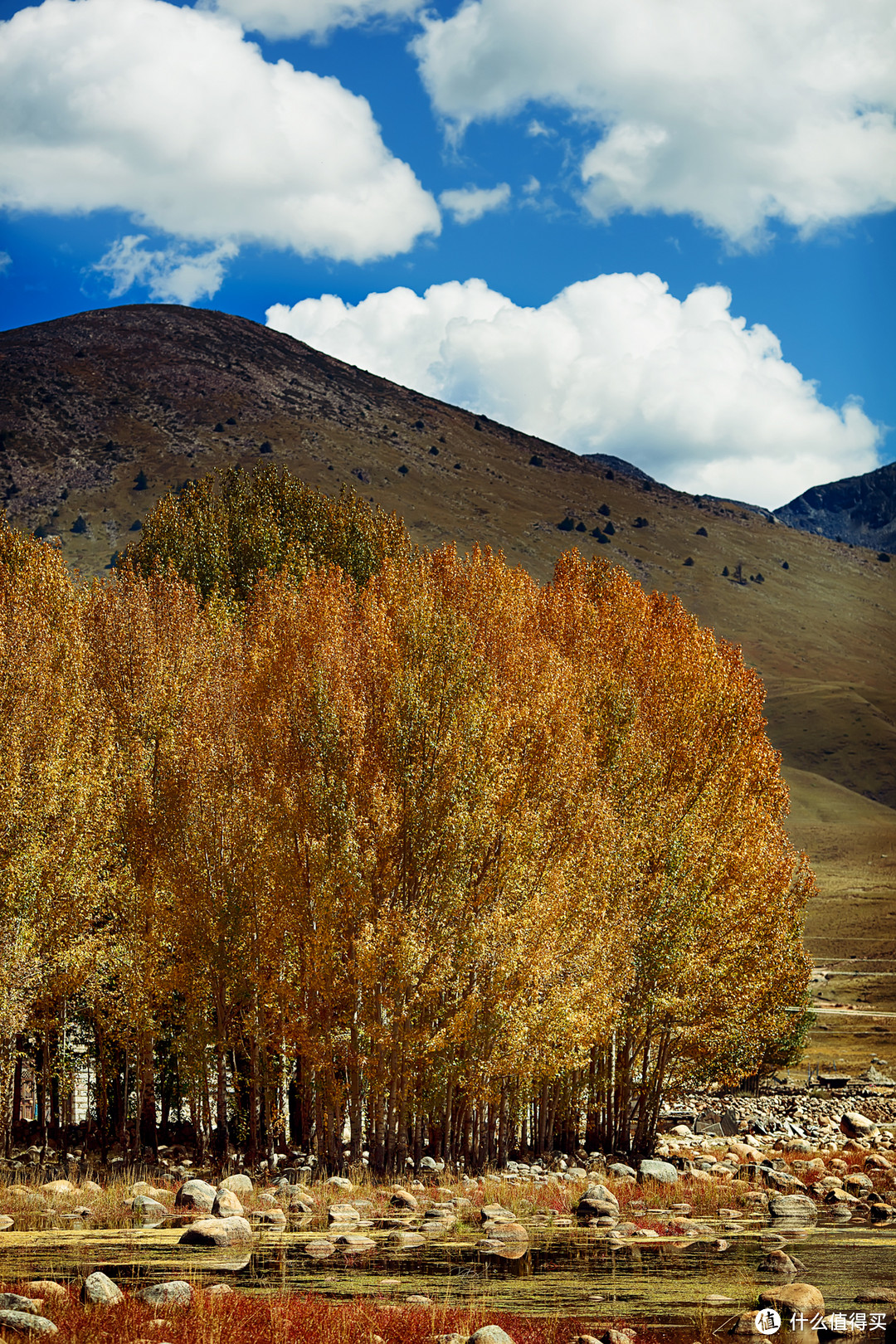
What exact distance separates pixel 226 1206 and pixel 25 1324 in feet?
34.6

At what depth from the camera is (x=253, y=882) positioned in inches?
1283

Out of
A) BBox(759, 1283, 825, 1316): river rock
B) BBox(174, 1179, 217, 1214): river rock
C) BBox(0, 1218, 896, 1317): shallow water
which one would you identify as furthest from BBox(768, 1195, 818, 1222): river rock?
BBox(174, 1179, 217, 1214): river rock

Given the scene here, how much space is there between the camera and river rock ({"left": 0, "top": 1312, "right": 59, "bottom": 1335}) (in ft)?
43.5

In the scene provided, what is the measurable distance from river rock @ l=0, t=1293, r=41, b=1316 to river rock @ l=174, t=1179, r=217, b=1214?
985 centimetres

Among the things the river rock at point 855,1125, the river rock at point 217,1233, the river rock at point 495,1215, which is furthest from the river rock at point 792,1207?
the river rock at point 855,1125

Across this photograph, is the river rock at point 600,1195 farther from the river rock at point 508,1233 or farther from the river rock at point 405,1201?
the river rock at point 405,1201

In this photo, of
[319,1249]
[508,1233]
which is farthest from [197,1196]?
[508,1233]

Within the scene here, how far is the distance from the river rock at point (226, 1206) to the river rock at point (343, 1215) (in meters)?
1.87

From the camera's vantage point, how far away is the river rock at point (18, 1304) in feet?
45.8

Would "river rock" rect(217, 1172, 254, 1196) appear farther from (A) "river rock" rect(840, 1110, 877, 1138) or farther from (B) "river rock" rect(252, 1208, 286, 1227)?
(A) "river rock" rect(840, 1110, 877, 1138)

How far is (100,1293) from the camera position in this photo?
582 inches

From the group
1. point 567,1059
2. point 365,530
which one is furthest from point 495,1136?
point 365,530

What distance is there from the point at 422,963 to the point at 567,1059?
496 centimetres

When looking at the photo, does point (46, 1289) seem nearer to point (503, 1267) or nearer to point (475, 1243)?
point (503, 1267)
